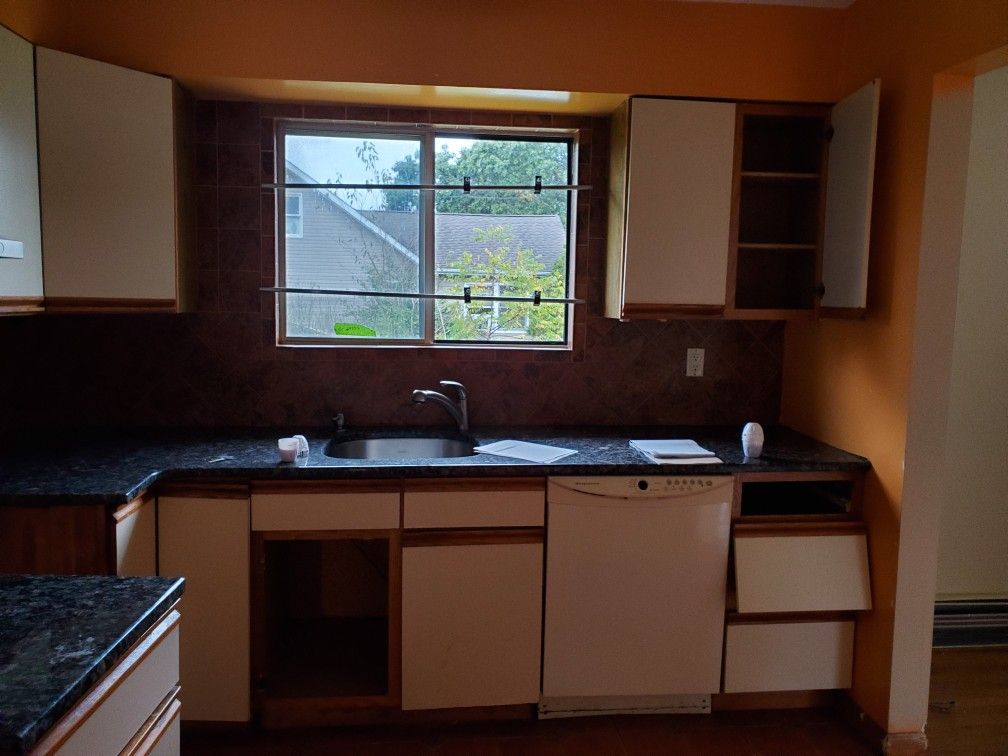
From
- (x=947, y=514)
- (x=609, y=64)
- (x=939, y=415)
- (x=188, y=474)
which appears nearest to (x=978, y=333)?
(x=947, y=514)

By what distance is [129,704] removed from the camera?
3.83ft

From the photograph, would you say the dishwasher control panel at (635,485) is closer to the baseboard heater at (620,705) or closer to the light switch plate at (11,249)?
the baseboard heater at (620,705)

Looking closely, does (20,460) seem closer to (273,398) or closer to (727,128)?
(273,398)

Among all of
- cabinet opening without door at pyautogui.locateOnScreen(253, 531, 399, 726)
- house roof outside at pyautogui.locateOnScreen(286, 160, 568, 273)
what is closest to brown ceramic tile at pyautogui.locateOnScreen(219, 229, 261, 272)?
house roof outside at pyautogui.locateOnScreen(286, 160, 568, 273)

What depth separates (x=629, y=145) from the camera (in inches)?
102

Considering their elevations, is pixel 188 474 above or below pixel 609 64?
below

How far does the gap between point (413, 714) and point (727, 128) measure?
2.27 m

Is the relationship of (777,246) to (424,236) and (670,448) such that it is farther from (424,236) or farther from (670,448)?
(424,236)

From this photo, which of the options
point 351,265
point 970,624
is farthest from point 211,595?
point 970,624

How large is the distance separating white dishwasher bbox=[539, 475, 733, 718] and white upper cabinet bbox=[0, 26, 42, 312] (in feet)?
5.53

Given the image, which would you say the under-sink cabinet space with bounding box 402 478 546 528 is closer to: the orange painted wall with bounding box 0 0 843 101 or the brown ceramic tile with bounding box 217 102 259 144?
the orange painted wall with bounding box 0 0 843 101

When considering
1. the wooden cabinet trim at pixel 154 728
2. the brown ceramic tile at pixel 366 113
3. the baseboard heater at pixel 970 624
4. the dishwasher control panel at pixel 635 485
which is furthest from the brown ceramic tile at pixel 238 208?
the baseboard heater at pixel 970 624

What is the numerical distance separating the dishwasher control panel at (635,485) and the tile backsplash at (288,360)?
0.65 m

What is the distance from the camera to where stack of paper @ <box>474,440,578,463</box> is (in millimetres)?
2494
